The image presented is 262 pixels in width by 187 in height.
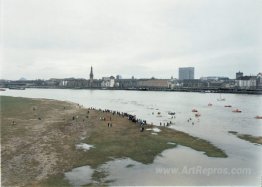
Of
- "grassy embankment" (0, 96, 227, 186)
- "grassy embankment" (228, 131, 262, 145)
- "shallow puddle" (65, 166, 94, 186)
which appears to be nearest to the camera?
"shallow puddle" (65, 166, 94, 186)

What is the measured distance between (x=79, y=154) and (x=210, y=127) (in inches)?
1495

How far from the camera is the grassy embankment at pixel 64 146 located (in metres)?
32.7

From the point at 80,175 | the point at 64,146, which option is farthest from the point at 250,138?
the point at 80,175

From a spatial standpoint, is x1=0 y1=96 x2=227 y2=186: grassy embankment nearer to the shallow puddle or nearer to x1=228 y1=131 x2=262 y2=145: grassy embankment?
the shallow puddle

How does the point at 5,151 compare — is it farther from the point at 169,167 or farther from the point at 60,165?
the point at 169,167

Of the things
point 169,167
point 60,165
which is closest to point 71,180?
point 60,165

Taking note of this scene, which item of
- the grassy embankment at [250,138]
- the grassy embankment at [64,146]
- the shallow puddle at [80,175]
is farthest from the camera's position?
the grassy embankment at [250,138]

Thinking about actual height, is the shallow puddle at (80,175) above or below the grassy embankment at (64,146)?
below

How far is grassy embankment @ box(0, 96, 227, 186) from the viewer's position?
32.7 meters

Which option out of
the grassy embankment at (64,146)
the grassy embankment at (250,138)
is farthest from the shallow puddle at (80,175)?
the grassy embankment at (250,138)

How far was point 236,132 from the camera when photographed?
62.8 meters

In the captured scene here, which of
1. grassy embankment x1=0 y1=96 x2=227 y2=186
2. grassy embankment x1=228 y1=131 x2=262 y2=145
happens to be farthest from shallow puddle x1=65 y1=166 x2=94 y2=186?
grassy embankment x1=228 y1=131 x2=262 y2=145

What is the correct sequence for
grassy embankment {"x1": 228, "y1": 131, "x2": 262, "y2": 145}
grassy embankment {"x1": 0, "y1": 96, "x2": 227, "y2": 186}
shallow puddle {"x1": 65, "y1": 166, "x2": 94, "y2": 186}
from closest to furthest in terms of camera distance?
shallow puddle {"x1": 65, "y1": 166, "x2": 94, "y2": 186}
grassy embankment {"x1": 0, "y1": 96, "x2": 227, "y2": 186}
grassy embankment {"x1": 228, "y1": 131, "x2": 262, "y2": 145}

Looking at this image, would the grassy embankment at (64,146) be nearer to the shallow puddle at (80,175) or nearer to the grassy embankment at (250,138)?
the shallow puddle at (80,175)
